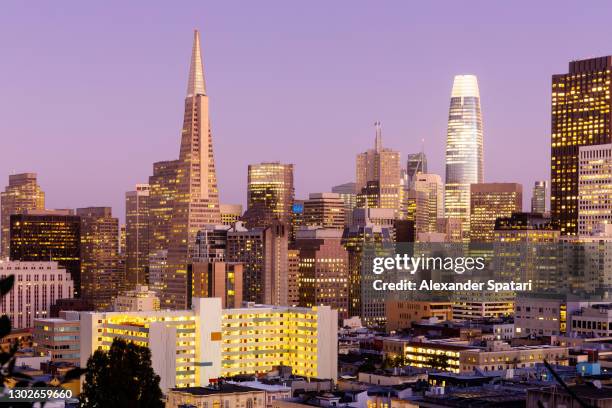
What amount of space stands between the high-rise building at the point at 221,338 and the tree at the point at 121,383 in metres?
64.7

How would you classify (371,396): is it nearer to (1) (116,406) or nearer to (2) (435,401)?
(2) (435,401)

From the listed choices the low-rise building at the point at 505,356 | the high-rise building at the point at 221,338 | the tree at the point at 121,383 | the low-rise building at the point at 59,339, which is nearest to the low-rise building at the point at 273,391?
the high-rise building at the point at 221,338

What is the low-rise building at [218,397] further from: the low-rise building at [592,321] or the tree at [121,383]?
the low-rise building at [592,321]

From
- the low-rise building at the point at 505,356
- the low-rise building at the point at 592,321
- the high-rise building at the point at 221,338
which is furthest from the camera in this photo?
the low-rise building at the point at 592,321

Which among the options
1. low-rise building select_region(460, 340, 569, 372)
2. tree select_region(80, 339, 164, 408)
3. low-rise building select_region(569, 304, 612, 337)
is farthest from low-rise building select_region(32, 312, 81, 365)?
tree select_region(80, 339, 164, 408)

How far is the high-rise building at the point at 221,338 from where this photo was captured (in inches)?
4707

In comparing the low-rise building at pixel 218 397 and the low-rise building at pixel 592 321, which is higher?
the low-rise building at pixel 592 321

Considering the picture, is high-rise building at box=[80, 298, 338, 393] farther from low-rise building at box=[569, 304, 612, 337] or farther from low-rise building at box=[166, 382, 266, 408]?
low-rise building at box=[569, 304, 612, 337]

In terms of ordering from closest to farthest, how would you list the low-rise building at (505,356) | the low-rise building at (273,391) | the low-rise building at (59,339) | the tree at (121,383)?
the tree at (121,383) < the low-rise building at (273,391) < the low-rise building at (505,356) < the low-rise building at (59,339)

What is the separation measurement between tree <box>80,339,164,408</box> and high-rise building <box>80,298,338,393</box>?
212ft

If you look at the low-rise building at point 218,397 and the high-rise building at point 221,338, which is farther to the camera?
the high-rise building at point 221,338

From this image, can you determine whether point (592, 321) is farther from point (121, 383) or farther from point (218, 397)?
point (121, 383)

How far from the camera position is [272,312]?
140 meters

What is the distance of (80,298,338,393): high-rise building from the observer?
4707 inches
